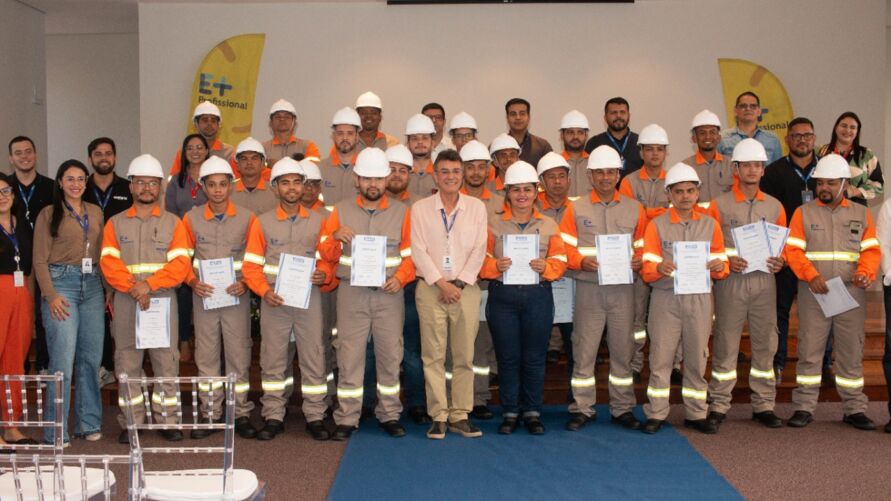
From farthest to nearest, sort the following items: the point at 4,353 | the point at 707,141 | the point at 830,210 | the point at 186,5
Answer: the point at 186,5
the point at 707,141
the point at 830,210
the point at 4,353

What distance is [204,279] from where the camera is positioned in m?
6.28

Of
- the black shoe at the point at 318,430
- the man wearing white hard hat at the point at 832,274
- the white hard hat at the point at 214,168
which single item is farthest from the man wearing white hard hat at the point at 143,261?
the man wearing white hard hat at the point at 832,274

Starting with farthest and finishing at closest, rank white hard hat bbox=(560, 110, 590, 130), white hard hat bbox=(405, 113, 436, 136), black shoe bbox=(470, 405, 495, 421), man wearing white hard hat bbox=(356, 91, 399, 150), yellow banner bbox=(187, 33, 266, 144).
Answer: yellow banner bbox=(187, 33, 266, 144) → man wearing white hard hat bbox=(356, 91, 399, 150) → white hard hat bbox=(560, 110, 590, 130) → white hard hat bbox=(405, 113, 436, 136) → black shoe bbox=(470, 405, 495, 421)

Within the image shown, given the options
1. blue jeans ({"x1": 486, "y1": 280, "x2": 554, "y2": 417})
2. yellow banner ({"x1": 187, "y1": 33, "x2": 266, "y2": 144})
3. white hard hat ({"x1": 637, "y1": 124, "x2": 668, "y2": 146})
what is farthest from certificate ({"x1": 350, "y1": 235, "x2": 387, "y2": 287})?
yellow banner ({"x1": 187, "y1": 33, "x2": 266, "y2": 144})

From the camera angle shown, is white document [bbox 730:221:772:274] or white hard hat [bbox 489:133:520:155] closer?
white document [bbox 730:221:772:274]

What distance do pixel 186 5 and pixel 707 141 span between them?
6.86 m

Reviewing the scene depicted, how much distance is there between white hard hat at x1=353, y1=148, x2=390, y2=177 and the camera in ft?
20.1

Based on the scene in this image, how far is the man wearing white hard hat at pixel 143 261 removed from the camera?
6.16 m

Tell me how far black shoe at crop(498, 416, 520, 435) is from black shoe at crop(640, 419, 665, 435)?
915 mm

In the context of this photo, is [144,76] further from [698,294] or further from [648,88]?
[698,294]

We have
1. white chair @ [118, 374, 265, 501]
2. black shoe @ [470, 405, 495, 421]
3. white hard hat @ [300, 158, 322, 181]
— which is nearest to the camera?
white chair @ [118, 374, 265, 501]

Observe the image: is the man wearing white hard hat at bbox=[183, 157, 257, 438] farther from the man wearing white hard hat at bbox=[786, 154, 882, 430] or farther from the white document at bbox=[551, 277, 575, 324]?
the man wearing white hard hat at bbox=[786, 154, 882, 430]

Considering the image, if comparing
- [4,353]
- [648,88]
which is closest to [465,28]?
[648,88]

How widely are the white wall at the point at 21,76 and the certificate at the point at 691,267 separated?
815cm
